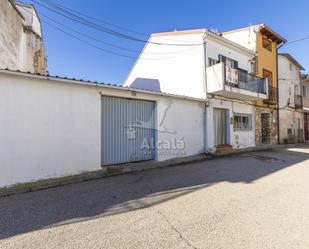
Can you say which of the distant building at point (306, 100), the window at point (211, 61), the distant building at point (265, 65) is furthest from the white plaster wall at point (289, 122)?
the window at point (211, 61)

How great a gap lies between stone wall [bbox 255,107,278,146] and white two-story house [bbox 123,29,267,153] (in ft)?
2.40

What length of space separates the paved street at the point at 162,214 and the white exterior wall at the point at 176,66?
26.4ft

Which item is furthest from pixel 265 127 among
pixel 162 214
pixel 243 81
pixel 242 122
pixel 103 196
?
pixel 162 214

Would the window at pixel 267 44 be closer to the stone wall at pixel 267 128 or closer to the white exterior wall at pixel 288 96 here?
the white exterior wall at pixel 288 96

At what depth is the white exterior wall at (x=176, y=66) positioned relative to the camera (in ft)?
44.6

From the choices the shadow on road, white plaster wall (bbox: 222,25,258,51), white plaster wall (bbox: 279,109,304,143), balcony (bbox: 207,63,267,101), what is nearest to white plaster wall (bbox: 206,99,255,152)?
balcony (bbox: 207,63,267,101)

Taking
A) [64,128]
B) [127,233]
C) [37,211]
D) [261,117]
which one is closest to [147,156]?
[64,128]

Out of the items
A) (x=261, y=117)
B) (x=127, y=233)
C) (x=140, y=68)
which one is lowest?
(x=127, y=233)

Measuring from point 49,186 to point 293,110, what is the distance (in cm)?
2253

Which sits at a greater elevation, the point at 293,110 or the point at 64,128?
the point at 293,110

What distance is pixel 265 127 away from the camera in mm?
18562

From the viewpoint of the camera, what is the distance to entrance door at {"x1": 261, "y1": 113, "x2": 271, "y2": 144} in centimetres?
1831

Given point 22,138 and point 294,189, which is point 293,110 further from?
point 22,138

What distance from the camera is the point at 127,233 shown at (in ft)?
11.4
